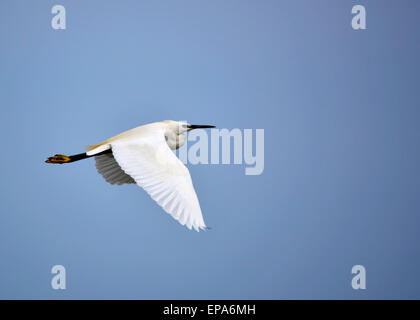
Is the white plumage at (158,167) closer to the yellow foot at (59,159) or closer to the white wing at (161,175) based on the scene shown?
the white wing at (161,175)

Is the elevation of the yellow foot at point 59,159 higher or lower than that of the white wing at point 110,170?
higher

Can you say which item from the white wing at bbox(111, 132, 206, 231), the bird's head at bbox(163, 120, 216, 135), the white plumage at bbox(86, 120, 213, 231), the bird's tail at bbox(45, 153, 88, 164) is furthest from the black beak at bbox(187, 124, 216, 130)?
the bird's tail at bbox(45, 153, 88, 164)

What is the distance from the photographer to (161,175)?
4.20 meters

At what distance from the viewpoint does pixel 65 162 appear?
16.1 feet

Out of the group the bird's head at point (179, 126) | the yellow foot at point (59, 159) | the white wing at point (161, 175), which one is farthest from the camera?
the bird's head at point (179, 126)

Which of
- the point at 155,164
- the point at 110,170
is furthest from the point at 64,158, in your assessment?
the point at 155,164

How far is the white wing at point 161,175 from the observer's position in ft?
12.8

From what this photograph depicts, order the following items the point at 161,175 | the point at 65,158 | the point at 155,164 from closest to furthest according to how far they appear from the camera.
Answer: the point at 161,175, the point at 155,164, the point at 65,158

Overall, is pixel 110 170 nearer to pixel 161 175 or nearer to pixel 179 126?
pixel 179 126

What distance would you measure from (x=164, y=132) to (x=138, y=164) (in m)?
0.85

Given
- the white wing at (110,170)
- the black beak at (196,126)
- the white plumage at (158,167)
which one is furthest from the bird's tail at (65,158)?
the black beak at (196,126)

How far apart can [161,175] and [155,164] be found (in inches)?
6.0
